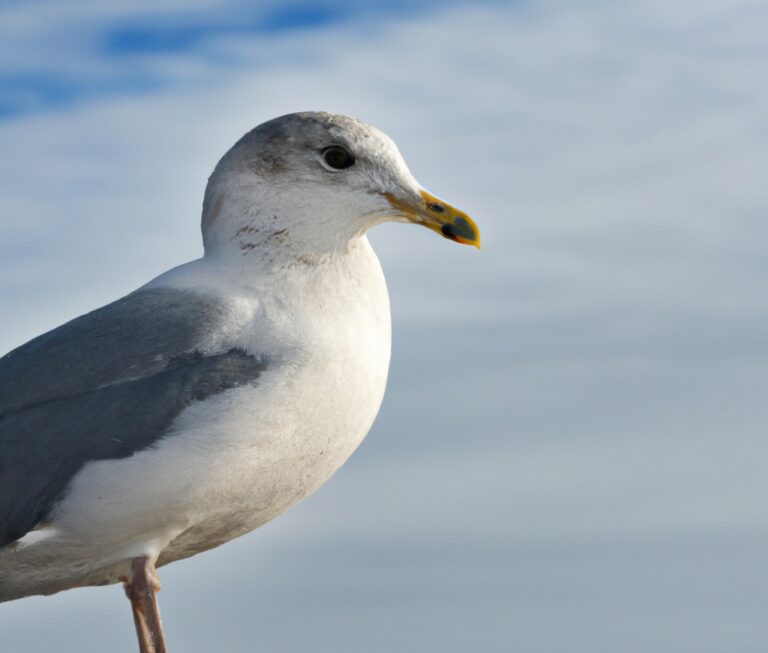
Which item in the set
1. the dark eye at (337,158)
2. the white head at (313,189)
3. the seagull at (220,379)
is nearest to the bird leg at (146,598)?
the seagull at (220,379)

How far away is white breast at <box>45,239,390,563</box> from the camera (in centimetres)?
851

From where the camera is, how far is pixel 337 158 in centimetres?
923

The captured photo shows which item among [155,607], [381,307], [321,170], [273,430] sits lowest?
[155,607]

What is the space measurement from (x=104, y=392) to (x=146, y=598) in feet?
4.31

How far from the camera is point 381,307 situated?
9.59 m

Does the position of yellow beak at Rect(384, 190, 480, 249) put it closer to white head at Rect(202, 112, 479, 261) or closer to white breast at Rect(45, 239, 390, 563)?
white head at Rect(202, 112, 479, 261)

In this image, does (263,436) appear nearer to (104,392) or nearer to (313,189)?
(104,392)

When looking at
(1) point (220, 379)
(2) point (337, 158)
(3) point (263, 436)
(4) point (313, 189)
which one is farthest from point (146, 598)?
(2) point (337, 158)

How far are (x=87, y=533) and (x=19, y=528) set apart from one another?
395 mm

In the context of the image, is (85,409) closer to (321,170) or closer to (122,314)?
(122,314)

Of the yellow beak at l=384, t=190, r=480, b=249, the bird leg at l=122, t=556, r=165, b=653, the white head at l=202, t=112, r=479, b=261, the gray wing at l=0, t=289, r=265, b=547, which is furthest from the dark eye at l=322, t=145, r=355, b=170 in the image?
the bird leg at l=122, t=556, r=165, b=653

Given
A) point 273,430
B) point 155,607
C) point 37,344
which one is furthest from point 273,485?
point 37,344

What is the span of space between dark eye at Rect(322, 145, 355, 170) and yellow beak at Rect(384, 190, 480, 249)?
0.31m

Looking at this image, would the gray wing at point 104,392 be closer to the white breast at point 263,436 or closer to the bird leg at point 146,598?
the white breast at point 263,436
